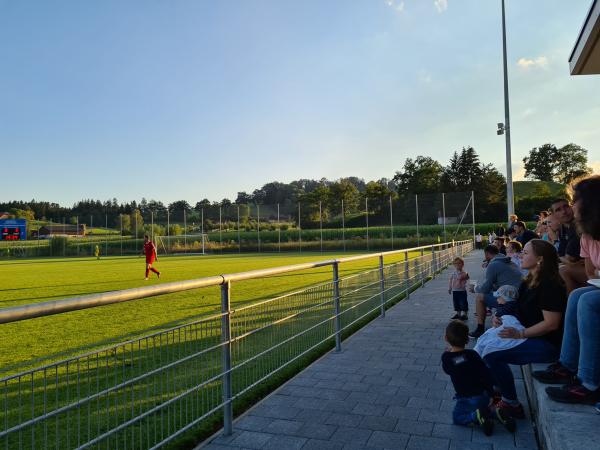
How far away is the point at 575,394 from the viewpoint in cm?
261

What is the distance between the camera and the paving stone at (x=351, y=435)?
3.26m

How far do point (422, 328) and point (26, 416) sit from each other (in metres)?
5.34

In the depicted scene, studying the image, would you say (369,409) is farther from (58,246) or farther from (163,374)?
(58,246)

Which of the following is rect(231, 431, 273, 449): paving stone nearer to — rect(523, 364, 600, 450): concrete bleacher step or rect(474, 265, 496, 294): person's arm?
rect(523, 364, 600, 450): concrete bleacher step

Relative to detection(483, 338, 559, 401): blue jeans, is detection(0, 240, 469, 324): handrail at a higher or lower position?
higher

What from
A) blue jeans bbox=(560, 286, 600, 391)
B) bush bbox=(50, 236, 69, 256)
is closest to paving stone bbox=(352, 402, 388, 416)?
blue jeans bbox=(560, 286, 600, 391)

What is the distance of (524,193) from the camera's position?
369 ft

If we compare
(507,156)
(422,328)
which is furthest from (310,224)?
(422,328)

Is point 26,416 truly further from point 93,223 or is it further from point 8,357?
point 93,223

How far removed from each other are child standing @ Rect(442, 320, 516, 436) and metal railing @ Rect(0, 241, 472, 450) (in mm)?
1542

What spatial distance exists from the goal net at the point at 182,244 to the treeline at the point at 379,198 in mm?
1986

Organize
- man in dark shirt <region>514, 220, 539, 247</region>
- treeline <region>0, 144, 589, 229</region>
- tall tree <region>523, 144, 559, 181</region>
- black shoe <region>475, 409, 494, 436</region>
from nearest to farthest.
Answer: black shoe <region>475, 409, 494, 436</region> → man in dark shirt <region>514, 220, 539, 247</region> → treeline <region>0, 144, 589, 229</region> → tall tree <region>523, 144, 559, 181</region>

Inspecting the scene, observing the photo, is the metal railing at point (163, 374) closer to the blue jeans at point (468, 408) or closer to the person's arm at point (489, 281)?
the blue jeans at point (468, 408)

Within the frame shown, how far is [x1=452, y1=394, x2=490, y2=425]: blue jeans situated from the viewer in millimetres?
3438
